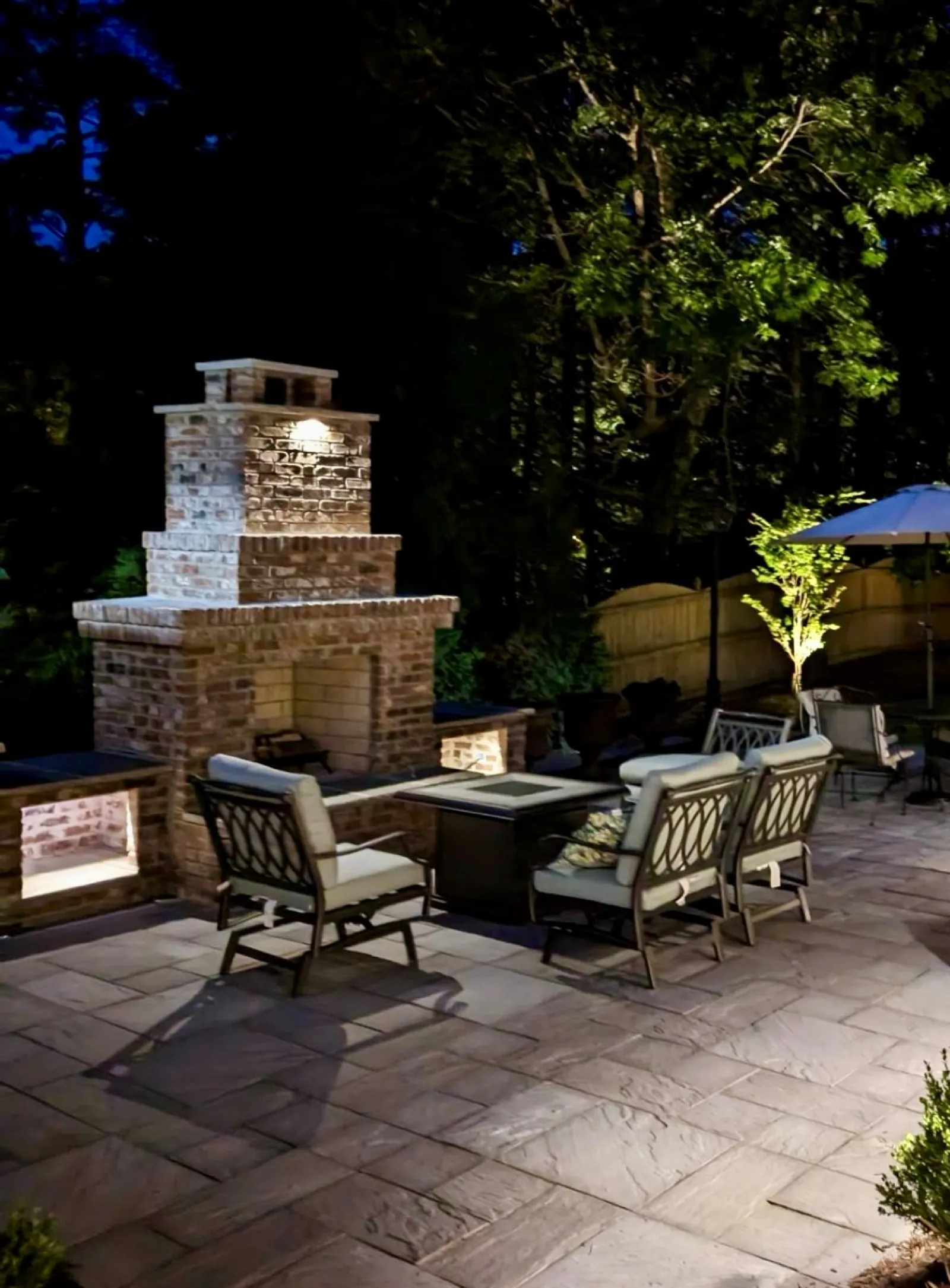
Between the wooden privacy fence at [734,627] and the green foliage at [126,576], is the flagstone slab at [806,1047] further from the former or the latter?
the wooden privacy fence at [734,627]

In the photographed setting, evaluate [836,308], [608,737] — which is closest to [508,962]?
[608,737]

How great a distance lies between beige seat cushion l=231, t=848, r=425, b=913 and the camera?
6.28 meters

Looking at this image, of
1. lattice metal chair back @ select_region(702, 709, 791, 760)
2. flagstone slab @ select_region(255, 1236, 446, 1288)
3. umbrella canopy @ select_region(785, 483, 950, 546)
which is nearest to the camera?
flagstone slab @ select_region(255, 1236, 446, 1288)

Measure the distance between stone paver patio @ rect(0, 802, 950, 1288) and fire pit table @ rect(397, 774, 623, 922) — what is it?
197 mm

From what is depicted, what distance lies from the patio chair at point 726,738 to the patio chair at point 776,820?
1.51 metres

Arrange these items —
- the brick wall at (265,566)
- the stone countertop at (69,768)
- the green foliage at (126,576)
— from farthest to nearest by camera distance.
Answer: the green foliage at (126,576)
the brick wall at (265,566)
the stone countertop at (69,768)

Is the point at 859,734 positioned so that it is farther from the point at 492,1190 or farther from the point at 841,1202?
the point at 492,1190

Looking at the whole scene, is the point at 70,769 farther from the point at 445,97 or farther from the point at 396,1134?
the point at 445,97

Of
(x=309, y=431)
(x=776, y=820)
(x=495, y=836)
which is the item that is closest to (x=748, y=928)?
(x=776, y=820)

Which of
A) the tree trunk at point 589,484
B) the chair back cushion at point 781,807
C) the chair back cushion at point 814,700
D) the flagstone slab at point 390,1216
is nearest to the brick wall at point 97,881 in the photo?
the chair back cushion at point 781,807

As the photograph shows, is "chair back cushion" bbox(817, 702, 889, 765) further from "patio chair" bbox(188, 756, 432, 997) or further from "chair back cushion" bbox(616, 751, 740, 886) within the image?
"patio chair" bbox(188, 756, 432, 997)

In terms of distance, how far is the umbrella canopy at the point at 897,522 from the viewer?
1036cm

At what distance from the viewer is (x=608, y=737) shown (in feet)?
39.8

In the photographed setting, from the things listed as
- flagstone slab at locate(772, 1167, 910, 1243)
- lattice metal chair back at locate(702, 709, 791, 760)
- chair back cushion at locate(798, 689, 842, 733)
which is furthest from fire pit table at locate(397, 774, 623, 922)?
chair back cushion at locate(798, 689, 842, 733)
